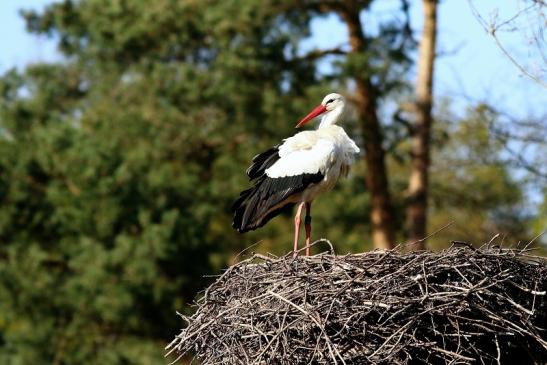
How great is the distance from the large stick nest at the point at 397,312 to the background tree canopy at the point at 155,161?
29.2 feet

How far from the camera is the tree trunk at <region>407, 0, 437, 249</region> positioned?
17.3 m

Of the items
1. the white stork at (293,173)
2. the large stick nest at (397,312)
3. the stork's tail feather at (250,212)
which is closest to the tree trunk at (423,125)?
the white stork at (293,173)

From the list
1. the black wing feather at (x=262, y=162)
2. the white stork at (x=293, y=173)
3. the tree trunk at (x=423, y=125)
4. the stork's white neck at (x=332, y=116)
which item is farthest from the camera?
the tree trunk at (x=423, y=125)

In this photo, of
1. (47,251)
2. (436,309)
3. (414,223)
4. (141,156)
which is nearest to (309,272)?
(436,309)

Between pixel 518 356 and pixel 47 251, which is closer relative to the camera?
pixel 518 356

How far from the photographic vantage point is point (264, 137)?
17.9 meters

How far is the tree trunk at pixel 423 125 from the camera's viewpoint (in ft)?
56.7

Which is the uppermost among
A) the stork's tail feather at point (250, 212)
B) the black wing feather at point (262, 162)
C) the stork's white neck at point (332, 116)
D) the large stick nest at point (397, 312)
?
the stork's white neck at point (332, 116)

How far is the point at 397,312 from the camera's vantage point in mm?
7117

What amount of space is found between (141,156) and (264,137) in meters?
1.91

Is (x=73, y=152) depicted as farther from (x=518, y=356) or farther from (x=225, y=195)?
(x=518, y=356)

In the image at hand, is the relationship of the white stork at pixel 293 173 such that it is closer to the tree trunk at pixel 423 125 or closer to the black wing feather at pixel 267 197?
the black wing feather at pixel 267 197

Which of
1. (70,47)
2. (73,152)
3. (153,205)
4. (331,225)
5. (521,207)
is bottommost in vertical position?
(521,207)

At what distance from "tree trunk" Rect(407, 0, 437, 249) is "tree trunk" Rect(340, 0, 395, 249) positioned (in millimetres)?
541
